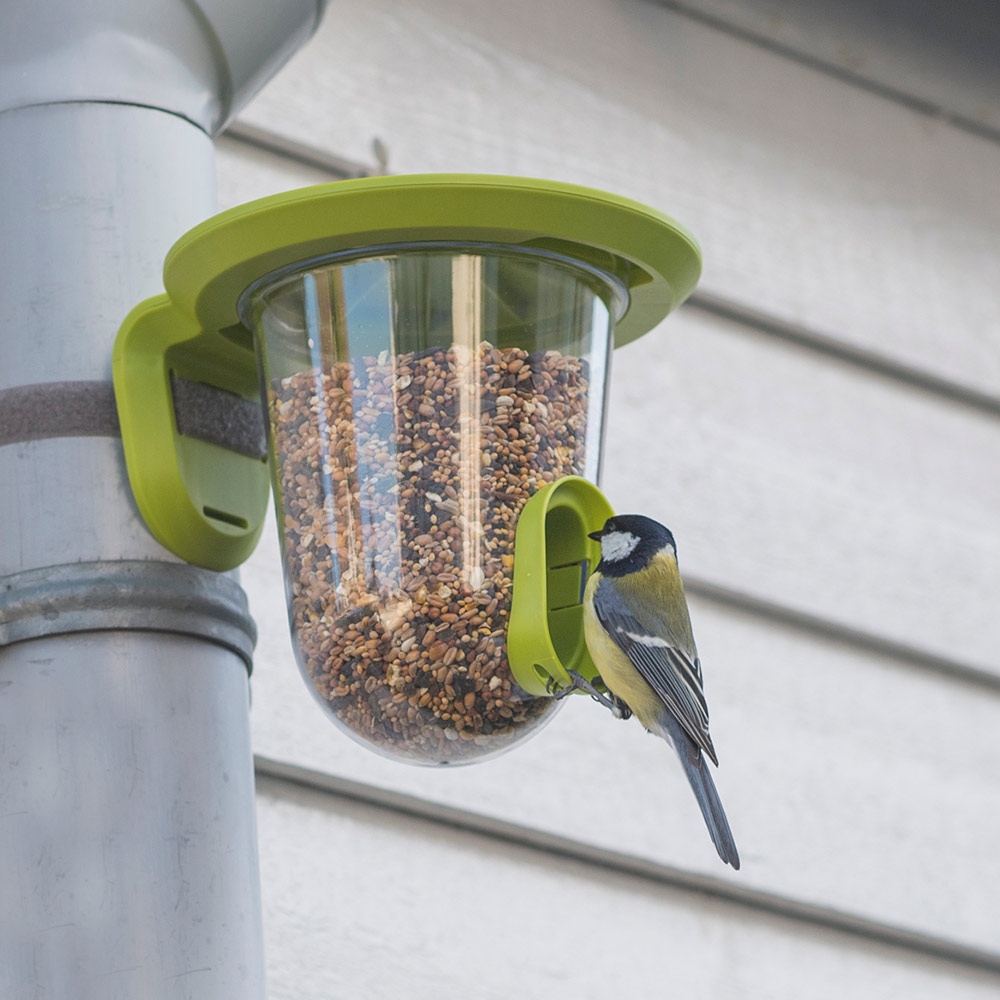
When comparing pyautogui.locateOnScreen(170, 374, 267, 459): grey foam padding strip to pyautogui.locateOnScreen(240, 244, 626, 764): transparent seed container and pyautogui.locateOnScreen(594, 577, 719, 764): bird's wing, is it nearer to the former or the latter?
pyautogui.locateOnScreen(240, 244, 626, 764): transparent seed container

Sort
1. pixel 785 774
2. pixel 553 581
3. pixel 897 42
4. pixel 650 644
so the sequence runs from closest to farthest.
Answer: pixel 553 581
pixel 650 644
pixel 785 774
pixel 897 42

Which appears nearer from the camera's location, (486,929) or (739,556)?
(486,929)

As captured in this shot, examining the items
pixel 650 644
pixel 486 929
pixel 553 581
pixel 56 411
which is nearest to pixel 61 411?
pixel 56 411

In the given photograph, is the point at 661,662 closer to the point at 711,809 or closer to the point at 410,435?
the point at 711,809

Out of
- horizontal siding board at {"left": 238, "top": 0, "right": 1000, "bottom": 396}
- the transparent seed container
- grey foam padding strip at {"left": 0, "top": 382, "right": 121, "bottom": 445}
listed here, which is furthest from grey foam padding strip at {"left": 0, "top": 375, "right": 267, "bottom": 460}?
horizontal siding board at {"left": 238, "top": 0, "right": 1000, "bottom": 396}

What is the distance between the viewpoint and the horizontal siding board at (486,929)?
5.29ft

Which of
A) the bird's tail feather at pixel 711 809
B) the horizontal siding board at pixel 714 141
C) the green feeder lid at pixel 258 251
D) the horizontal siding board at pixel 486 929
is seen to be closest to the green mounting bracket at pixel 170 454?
the green feeder lid at pixel 258 251

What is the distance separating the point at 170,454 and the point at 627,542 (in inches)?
15.6

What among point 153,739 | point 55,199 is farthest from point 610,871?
point 55,199

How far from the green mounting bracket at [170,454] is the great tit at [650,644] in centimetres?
27

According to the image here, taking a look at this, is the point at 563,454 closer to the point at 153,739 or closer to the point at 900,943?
the point at 153,739

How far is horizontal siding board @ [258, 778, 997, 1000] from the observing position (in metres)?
1.61

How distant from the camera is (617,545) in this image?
1.29 m

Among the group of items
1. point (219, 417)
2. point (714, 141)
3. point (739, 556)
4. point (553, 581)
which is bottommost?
point (553, 581)
